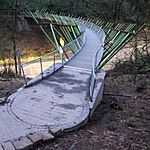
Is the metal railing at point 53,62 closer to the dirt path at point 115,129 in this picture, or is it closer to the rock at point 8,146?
the dirt path at point 115,129

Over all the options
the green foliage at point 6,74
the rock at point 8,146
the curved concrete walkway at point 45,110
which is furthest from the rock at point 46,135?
the green foliage at point 6,74

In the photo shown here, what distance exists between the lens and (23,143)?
3682mm

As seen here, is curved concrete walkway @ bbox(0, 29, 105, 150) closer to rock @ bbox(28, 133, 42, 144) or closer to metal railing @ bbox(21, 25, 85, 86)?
rock @ bbox(28, 133, 42, 144)

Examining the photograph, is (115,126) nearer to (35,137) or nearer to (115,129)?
(115,129)

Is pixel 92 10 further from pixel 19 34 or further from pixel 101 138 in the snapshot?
pixel 101 138

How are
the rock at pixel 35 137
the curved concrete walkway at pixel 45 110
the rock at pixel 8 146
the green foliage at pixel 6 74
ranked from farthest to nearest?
the green foliage at pixel 6 74
the curved concrete walkway at pixel 45 110
the rock at pixel 35 137
the rock at pixel 8 146

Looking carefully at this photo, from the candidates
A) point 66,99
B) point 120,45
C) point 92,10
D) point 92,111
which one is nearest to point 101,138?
point 92,111

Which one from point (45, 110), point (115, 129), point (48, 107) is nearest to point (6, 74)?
point (48, 107)

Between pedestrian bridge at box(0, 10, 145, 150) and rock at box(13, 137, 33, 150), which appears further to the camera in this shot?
pedestrian bridge at box(0, 10, 145, 150)

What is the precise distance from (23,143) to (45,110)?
1.26m

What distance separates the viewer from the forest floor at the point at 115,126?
384 cm

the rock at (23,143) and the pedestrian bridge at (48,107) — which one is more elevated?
the pedestrian bridge at (48,107)

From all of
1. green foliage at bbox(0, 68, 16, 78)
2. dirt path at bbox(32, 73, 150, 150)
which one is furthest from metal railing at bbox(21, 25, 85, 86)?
dirt path at bbox(32, 73, 150, 150)

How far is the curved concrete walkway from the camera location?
156 inches
